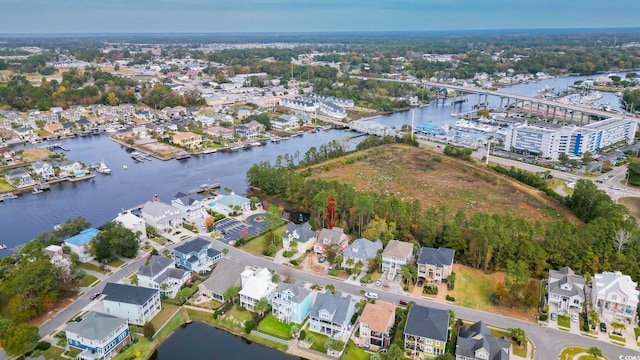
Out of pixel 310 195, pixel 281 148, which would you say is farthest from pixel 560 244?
pixel 281 148

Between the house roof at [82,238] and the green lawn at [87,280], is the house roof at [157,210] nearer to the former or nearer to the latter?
the house roof at [82,238]

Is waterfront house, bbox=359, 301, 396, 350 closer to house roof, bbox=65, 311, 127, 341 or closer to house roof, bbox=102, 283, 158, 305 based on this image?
house roof, bbox=102, 283, 158, 305

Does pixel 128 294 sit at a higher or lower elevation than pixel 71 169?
lower

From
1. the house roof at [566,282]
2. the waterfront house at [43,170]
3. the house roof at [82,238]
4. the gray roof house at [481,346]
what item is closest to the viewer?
the gray roof house at [481,346]

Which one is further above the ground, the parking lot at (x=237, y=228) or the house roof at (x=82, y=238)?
the house roof at (x=82, y=238)

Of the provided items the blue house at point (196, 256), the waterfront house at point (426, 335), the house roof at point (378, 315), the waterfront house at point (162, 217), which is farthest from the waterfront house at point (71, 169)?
the waterfront house at point (426, 335)

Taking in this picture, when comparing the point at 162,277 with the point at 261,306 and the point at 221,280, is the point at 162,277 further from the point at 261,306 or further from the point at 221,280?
the point at 261,306

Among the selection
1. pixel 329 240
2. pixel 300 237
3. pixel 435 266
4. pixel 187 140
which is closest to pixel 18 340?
pixel 300 237
